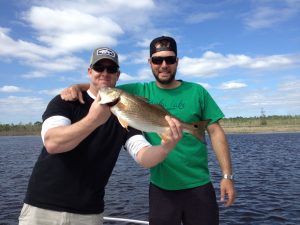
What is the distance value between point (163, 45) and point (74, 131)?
2.43 metres

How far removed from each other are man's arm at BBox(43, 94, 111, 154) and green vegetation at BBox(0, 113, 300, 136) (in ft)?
350

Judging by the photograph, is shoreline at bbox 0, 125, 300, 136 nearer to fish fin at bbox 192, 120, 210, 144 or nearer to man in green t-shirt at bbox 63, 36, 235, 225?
man in green t-shirt at bbox 63, 36, 235, 225

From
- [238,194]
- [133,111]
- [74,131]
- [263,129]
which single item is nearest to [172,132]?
[133,111]

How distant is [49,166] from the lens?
4.20 meters

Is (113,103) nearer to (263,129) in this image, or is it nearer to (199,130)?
(199,130)

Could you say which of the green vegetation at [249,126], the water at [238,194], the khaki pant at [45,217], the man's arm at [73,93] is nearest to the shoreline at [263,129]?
the green vegetation at [249,126]

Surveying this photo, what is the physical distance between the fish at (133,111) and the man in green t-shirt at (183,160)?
4.00 ft

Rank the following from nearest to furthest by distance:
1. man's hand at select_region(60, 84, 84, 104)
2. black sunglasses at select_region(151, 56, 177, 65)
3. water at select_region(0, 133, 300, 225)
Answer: man's hand at select_region(60, 84, 84, 104) → black sunglasses at select_region(151, 56, 177, 65) → water at select_region(0, 133, 300, 225)

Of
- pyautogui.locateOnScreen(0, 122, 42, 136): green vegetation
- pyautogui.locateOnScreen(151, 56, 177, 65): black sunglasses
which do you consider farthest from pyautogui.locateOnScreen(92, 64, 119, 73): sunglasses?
pyautogui.locateOnScreen(0, 122, 42, 136): green vegetation

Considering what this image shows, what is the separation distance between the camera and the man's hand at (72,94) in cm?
437

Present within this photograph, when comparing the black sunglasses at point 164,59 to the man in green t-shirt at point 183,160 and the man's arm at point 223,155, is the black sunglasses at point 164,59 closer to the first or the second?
the man in green t-shirt at point 183,160

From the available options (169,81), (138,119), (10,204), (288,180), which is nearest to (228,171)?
(169,81)

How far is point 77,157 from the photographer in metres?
4.25

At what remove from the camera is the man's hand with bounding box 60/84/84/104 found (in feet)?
14.3
